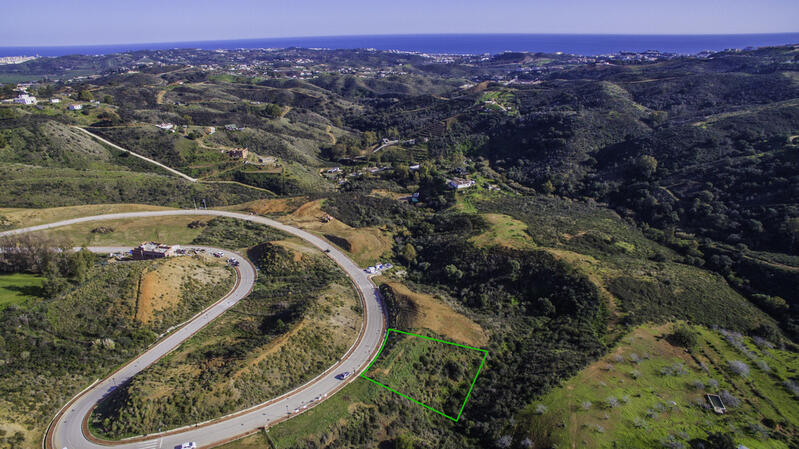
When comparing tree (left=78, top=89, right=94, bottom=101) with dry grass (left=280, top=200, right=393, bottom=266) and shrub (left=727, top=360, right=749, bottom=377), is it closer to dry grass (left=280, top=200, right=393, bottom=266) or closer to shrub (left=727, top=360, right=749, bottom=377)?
dry grass (left=280, top=200, right=393, bottom=266)

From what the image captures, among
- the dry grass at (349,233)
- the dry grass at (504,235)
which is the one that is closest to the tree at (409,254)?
the dry grass at (349,233)

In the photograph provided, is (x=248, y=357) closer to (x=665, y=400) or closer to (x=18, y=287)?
(x=18, y=287)

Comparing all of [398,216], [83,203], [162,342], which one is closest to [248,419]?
[162,342]

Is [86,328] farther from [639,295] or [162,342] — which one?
[639,295]

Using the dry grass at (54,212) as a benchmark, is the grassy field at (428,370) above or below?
below

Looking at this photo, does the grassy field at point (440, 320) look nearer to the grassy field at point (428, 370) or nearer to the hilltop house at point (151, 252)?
the grassy field at point (428, 370)

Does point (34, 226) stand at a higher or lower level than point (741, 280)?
higher
